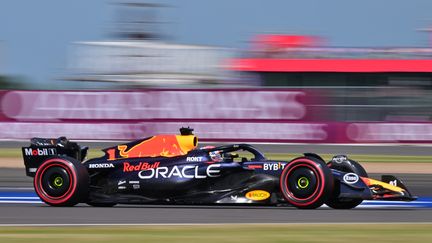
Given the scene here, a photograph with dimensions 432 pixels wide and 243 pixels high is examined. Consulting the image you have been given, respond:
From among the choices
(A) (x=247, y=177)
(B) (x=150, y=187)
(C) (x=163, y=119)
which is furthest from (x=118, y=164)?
(C) (x=163, y=119)

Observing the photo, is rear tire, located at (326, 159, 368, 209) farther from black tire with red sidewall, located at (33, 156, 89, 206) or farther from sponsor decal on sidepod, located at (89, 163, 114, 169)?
black tire with red sidewall, located at (33, 156, 89, 206)

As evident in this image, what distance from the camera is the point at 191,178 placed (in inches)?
418

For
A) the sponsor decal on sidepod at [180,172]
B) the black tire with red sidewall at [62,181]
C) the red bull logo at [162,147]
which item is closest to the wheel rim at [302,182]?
the sponsor decal on sidepod at [180,172]

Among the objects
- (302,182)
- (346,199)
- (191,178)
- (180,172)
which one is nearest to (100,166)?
(180,172)

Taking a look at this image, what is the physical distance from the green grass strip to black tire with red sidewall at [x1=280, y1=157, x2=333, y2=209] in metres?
1.43

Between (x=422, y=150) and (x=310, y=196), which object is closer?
(x=310, y=196)

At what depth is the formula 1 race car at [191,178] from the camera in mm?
10250

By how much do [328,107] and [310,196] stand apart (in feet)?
51.7

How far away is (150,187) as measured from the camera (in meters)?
10.7

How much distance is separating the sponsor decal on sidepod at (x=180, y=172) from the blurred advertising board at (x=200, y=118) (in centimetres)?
1443

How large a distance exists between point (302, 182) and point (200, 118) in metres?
15.8

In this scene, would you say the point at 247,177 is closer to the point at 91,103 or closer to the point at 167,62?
the point at 91,103

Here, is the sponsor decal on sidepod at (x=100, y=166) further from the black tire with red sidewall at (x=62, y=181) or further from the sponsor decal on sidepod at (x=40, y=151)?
the sponsor decal on sidepod at (x=40, y=151)

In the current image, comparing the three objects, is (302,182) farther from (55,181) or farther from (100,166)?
(55,181)
